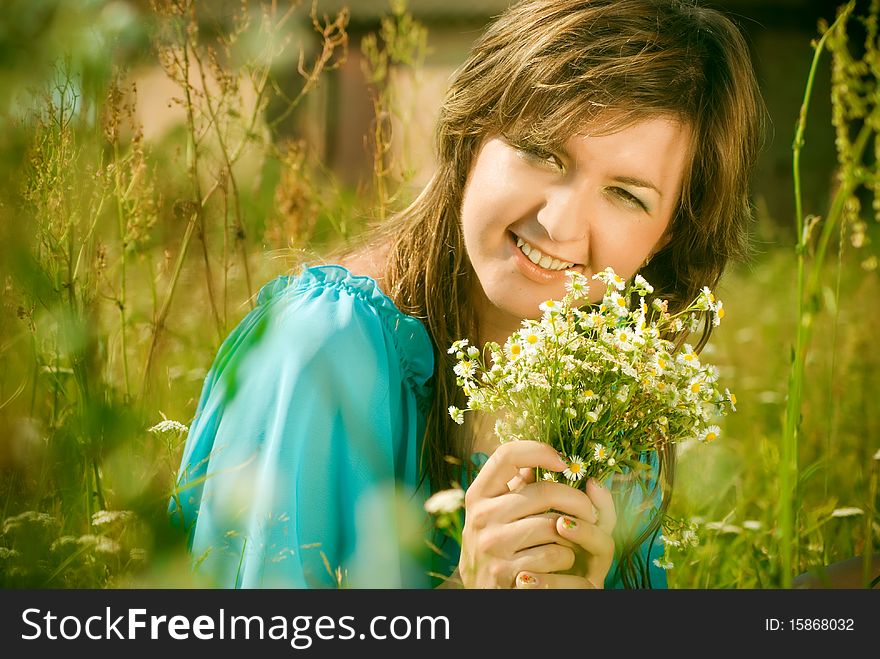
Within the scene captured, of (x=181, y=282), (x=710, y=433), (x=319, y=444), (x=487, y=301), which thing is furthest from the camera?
(x=181, y=282)

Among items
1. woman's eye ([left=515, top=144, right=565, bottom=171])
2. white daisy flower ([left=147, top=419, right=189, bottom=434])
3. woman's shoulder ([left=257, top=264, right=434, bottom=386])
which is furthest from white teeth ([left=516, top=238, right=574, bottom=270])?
white daisy flower ([left=147, top=419, right=189, bottom=434])

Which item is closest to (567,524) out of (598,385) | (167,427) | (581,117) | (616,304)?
(598,385)

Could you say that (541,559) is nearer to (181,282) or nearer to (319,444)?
(319,444)

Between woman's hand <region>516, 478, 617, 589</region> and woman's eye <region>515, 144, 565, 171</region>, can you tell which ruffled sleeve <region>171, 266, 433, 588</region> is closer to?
woman's hand <region>516, 478, 617, 589</region>

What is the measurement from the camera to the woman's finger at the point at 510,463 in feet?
3.74

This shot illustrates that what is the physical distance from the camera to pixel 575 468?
114 cm

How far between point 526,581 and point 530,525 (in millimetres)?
70

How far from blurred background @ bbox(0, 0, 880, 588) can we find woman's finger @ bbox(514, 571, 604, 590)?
169 millimetres

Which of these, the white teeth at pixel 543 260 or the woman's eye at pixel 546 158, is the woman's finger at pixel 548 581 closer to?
the white teeth at pixel 543 260

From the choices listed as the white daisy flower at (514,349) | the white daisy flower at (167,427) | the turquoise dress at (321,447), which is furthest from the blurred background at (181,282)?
the white daisy flower at (514,349)

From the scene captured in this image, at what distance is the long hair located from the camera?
154cm

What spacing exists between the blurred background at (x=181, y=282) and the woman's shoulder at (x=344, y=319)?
0.16 metres

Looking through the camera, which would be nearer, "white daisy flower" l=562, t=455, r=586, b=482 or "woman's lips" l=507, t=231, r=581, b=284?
"white daisy flower" l=562, t=455, r=586, b=482
